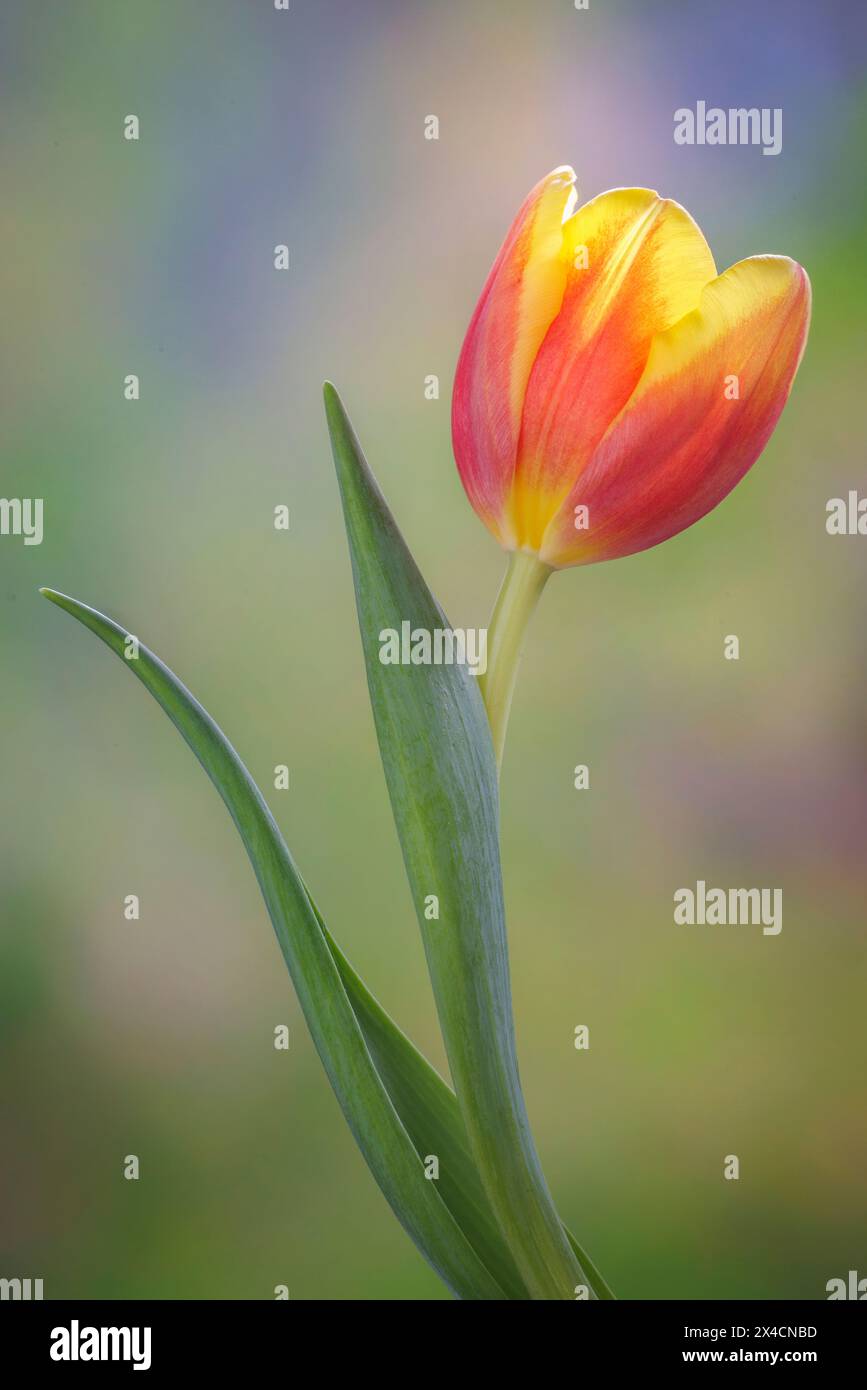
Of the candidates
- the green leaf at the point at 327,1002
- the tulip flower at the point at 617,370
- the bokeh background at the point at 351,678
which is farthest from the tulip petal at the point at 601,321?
the bokeh background at the point at 351,678

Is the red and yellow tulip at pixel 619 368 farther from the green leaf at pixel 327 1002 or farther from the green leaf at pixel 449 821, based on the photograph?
the green leaf at pixel 327 1002

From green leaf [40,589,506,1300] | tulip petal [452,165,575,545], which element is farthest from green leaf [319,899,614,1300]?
tulip petal [452,165,575,545]

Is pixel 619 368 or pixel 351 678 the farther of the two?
pixel 351 678

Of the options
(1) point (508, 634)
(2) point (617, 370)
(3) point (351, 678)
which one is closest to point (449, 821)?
(1) point (508, 634)

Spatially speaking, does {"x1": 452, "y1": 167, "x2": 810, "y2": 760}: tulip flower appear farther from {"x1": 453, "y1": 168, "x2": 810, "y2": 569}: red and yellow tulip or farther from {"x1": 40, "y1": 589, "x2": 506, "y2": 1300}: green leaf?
{"x1": 40, "y1": 589, "x2": 506, "y2": 1300}: green leaf

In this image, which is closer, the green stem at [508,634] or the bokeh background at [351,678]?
the green stem at [508,634]

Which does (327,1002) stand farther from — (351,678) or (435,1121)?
(351,678)

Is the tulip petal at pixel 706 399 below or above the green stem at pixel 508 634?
above

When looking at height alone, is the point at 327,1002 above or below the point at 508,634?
below
